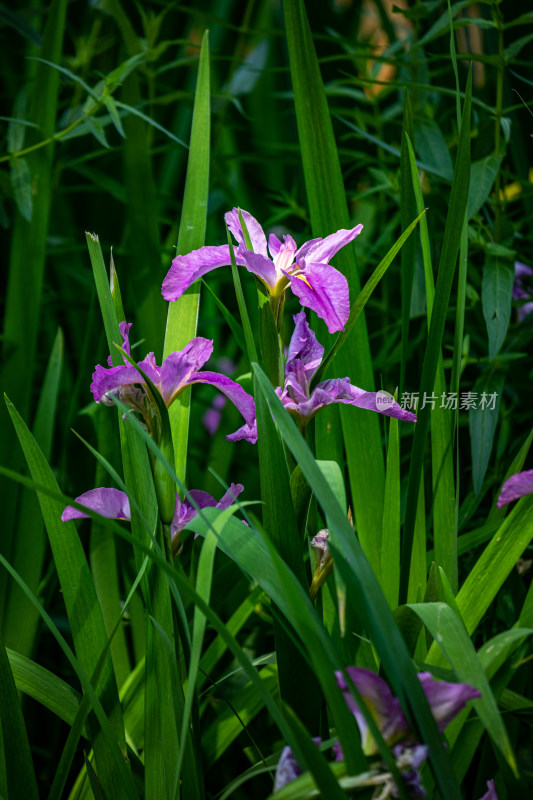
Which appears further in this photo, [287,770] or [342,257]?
[342,257]

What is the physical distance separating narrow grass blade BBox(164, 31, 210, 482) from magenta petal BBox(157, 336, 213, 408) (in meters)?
0.07

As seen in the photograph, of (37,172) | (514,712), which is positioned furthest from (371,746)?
(37,172)

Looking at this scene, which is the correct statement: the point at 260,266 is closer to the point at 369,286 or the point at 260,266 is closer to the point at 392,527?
the point at 369,286

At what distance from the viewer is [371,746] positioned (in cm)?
31

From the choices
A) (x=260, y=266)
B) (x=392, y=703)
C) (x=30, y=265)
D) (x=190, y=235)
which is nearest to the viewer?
(x=392, y=703)

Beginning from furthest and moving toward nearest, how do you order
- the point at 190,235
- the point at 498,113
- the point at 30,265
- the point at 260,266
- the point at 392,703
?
the point at 30,265 → the point at 498,113 → the point at 190,235 → the point at 260,266 → the point at 392,703

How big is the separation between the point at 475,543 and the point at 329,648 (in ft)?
0.92

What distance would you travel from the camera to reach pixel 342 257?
21.5 inches

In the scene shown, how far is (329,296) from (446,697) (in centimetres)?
23

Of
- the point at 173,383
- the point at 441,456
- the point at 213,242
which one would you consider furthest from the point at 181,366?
the point at 213,242

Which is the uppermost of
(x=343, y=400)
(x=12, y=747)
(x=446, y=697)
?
(x=343, y=400)

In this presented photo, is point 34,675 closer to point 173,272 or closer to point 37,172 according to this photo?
point 173,272

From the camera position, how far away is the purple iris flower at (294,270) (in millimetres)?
404

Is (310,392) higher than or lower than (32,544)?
higher
